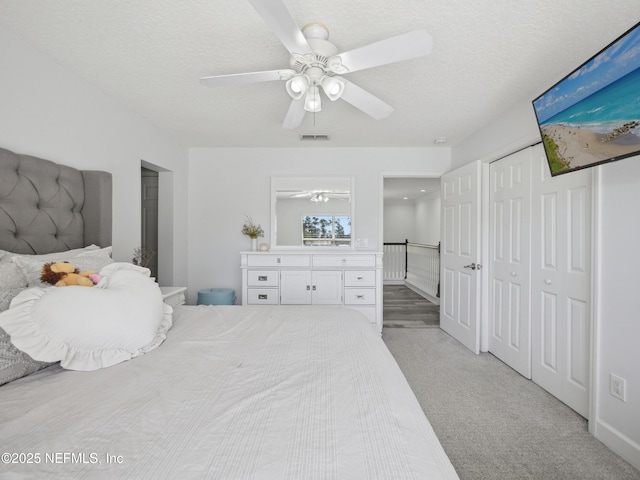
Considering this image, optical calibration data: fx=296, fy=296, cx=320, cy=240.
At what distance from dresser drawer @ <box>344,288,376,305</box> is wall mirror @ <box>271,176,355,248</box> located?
2.33 ft

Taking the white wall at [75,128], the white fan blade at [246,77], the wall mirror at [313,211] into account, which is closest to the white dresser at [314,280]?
the wall mirror at [313,211]

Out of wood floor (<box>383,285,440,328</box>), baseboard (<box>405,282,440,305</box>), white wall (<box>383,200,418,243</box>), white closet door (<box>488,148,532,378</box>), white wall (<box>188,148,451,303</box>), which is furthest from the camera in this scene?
white wall (<box>383,200,418,243</box>)

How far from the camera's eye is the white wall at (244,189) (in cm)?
403

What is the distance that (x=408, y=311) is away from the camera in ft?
15.9

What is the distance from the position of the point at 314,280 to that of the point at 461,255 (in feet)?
5.70

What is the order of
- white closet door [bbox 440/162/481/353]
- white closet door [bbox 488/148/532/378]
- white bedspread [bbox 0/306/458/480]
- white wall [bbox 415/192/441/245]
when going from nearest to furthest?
1. white bedspread [bbox 0/306/458/480]
2. white closet door [bbox 488/148/532/378]
3. white closet door [bbox 440/162/481/353]
4. white wall [bbox 415/192/441/245]

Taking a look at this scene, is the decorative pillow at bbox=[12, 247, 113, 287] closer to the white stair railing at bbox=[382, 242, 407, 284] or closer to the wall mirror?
the wall mirror

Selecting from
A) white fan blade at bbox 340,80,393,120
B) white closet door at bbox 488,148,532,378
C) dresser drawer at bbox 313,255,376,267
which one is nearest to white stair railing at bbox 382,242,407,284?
dresser drawer at bbox 313,255,376,267

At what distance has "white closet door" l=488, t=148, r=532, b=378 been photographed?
2.58 metres

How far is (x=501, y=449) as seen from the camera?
1.71 m

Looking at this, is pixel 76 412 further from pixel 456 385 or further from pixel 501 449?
pixel 456 385

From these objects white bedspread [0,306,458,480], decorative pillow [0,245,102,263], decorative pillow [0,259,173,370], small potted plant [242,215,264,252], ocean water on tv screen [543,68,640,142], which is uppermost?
ocean water on tv screen [543,68,640,142]

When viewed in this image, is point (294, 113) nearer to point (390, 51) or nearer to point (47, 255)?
point (390, 51)

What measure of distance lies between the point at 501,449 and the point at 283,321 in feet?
4.79
